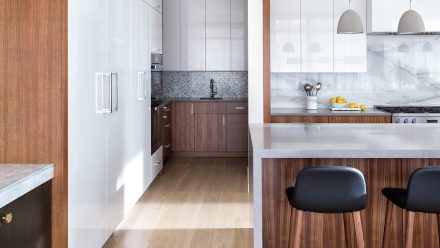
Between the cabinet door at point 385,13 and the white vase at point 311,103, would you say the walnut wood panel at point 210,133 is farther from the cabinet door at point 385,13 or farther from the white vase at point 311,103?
the cabinet door at point 385,13

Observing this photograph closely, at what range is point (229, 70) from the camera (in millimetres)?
8227

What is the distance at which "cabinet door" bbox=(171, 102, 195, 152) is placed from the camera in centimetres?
800

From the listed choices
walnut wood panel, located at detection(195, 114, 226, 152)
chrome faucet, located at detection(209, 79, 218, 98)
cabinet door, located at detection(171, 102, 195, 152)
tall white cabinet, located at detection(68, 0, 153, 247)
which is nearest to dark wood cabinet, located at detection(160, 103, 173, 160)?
cabinet door, located at detection(171, 102, 195, 152)

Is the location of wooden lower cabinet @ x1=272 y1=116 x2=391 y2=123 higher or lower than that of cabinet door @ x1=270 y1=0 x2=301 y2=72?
lower

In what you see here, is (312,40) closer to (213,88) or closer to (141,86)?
(141,86)

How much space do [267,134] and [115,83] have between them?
1.20 m

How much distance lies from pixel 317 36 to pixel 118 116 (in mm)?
2980

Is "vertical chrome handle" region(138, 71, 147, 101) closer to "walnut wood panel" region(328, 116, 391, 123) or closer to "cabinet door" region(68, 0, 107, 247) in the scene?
"cabinet door" region(68, 0, 107, 247)

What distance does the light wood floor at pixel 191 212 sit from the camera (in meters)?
4.31

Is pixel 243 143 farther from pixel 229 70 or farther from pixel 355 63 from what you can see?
pixel 355 63

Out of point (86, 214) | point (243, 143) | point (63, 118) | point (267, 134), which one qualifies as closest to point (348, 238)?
point (267, 134)

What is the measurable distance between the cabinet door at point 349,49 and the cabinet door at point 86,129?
10.9 feet

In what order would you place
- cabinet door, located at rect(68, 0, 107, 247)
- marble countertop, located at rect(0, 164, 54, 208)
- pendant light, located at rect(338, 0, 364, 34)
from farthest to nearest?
1. pendant light, located at rect(338, 0, 364, 34)
2. cabinet door, located at rect(68, 0, 107, 247)
3. marble countertop, located at rect(0, 164, 54, 208)

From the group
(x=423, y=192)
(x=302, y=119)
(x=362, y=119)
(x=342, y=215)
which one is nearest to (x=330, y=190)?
(x=423, y=192)
